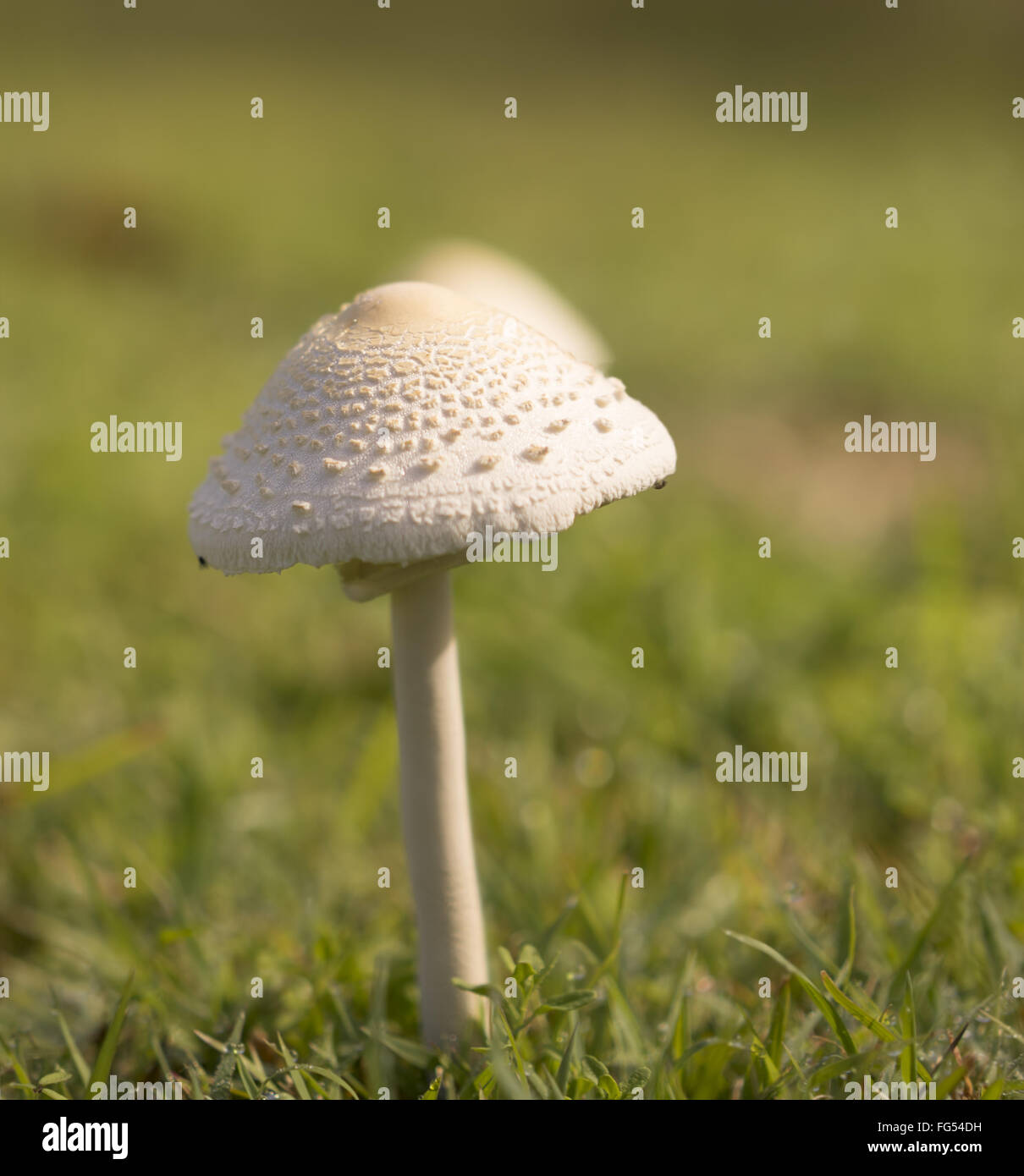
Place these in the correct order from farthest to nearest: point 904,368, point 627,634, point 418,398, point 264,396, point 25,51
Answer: point 25,51
point 904,368
point 627,634
point 264,396
point 418,398

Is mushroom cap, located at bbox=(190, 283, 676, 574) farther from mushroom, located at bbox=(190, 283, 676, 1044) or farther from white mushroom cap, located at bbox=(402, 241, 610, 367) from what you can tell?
white mushroom cap, located at bbox=(402, 241, 610, 367)

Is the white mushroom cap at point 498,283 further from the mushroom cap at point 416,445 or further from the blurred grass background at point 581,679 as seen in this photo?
the mushroom cap at point 416,445

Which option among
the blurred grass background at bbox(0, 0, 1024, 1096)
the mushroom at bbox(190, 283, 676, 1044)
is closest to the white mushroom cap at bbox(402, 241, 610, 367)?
the blurred grass background at bbox(0, 0, 1024, 1096)

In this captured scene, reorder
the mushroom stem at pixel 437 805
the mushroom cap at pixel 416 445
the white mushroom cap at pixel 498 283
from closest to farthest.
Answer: the mushroom cap at pixel 416 445 < the mushroom stem at pixel 437 805 < the white mushroom cap at pixel 498 283

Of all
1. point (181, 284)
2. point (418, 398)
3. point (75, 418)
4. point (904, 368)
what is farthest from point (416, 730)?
point (181, 284)

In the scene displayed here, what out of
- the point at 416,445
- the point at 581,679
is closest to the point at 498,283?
the point at 581,679

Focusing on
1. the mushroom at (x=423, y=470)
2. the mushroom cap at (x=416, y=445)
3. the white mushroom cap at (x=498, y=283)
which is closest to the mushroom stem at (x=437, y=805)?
the mushroom at (x=423, y=470)

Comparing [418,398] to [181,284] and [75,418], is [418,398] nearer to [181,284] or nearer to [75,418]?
[75,418]
